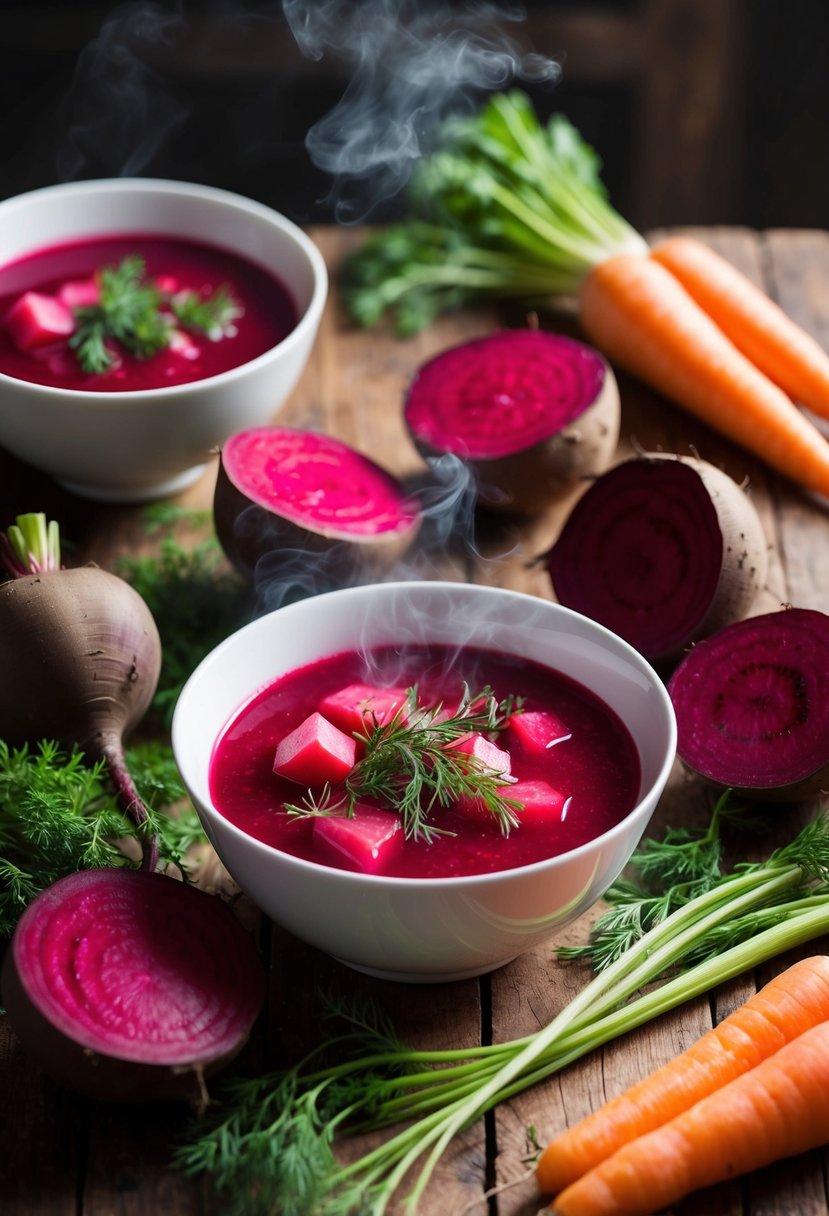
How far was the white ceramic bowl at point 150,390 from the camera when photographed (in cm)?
287

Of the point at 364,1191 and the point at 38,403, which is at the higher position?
the point at 38,403

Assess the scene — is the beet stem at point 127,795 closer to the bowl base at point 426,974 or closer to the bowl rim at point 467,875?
the bowl rim at point 467,875

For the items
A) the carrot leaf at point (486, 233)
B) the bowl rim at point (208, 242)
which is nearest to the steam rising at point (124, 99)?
the bowl rim at point (208, 242)

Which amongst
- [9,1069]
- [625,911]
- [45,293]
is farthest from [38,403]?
[625,911]

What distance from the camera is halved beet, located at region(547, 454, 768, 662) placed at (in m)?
2.67

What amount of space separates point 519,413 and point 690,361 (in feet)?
1.95

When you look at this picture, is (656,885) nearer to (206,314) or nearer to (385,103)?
(206,314)

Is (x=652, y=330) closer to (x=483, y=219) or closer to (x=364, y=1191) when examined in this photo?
(x=483, y=219)

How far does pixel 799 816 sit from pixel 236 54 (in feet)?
14.1

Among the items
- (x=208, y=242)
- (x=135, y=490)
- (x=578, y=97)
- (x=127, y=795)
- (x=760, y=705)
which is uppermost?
(x=208, y=242)

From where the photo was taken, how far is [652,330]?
11.6 feet

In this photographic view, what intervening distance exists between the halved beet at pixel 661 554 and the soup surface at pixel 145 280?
2.77 ft

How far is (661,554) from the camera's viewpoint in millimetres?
2766

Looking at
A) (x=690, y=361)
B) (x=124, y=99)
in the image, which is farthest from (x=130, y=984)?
(x=124, y=99)
